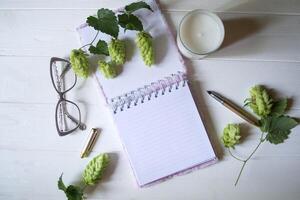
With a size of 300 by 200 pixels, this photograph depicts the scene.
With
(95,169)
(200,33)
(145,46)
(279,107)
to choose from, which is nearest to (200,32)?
(200,33)

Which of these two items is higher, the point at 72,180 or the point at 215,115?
the point at 215,115

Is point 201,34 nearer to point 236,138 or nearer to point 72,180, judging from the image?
point 236,138

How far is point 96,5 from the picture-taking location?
0.68 meters

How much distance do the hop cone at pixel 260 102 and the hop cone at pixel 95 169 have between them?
29 cm

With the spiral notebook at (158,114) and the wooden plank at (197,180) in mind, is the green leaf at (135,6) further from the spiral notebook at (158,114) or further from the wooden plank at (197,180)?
the wooden plank at (197,180)

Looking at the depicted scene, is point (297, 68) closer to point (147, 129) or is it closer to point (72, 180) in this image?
point (147, 129)

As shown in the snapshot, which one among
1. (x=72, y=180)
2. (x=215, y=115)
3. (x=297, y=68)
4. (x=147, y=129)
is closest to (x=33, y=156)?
(x=72, y=180)

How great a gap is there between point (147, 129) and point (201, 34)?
200mm

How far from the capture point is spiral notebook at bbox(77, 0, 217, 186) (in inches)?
26.4

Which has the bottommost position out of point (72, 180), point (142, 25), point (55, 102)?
point (72, 180)

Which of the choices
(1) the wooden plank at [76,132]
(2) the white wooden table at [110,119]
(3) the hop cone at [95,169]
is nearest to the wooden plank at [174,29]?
(2) the white wooden table at [110,119]

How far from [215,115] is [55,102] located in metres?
0.31

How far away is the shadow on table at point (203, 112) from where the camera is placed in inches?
26.6

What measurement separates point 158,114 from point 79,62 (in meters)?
0.17
